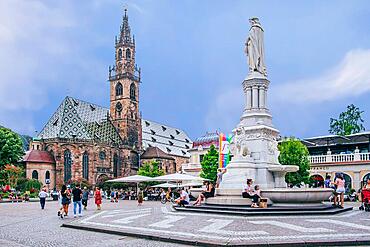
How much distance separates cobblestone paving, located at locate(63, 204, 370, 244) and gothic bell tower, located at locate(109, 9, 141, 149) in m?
80.8

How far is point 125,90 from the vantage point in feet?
317

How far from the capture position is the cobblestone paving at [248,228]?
35.1 ft

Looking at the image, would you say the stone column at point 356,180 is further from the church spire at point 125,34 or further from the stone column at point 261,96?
the church spire at point 125,34

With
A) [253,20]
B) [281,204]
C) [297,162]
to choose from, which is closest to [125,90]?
[297,162]

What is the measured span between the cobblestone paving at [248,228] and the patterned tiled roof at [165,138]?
87.7 m

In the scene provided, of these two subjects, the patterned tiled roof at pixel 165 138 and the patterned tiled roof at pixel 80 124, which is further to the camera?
the patterned tiled roof at pixel 165 138

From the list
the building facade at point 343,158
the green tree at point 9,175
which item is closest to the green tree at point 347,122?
the building facade at point 343,158

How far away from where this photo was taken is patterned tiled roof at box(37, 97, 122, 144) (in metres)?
83.9

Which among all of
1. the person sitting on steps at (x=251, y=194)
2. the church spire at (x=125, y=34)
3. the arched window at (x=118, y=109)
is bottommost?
the person sitting on steps at (x=251, y=194)

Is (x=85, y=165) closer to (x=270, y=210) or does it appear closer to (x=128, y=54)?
(x=128, y=54)

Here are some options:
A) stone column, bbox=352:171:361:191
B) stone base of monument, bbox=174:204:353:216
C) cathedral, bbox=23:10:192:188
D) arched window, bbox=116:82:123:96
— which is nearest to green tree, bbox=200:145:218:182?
stone column, bbox=352:171:361:191

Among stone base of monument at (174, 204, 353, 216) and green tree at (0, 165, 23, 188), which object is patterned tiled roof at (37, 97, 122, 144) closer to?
green tree at (0, 165, 23, 188)

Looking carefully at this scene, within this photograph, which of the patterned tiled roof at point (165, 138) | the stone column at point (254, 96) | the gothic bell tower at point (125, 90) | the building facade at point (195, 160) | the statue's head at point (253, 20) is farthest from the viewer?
the patterned tiled roof at point (165, 138)

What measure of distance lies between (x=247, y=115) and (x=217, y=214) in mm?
6925
